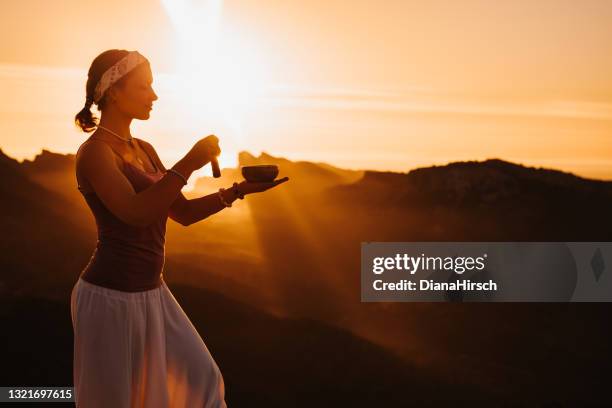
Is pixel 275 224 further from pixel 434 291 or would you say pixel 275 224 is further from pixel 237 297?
pixel 434 291

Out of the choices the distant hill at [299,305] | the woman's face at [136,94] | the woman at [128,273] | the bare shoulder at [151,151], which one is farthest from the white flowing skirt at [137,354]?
the distant hill at [299,305]

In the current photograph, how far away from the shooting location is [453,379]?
9.94 meters

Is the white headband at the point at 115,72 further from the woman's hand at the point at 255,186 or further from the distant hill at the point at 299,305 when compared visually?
the distant hill at the point at 299,305

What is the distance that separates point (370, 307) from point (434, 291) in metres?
2.72

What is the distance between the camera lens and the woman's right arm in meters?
2.29

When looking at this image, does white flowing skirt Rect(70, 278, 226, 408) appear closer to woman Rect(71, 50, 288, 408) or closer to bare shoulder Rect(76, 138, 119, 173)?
woman Rect(71, 50, 288, 408)

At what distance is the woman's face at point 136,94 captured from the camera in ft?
8.05

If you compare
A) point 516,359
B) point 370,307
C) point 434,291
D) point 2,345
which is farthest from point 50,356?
point 516,359

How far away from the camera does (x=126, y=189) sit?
232 cm

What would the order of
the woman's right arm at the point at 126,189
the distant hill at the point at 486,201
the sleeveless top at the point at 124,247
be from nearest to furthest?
the woman's right arm at the point at 126,189 → the sleeveless top at the point at 124,247 → the distant hill at the point at 486,201

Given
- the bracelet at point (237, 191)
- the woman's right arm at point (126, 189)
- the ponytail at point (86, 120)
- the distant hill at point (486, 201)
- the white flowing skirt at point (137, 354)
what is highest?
the distant hill at point (486, 201)

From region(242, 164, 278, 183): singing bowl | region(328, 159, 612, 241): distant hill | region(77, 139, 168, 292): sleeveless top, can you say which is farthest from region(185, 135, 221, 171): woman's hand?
region(328, 159, 612, 241): distant hill

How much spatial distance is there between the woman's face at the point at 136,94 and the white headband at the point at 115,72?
0.05 ft

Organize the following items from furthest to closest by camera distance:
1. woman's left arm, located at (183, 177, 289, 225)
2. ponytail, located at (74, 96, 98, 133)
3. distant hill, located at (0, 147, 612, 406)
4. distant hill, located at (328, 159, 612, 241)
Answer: distant hill, located at (328, 159, 612, 241), distant hill, located at (0, 147, 612, 406), woman's left arm, located at (183, 177, 289, 225), ponytail, located at (74, 96, 98, 133)
